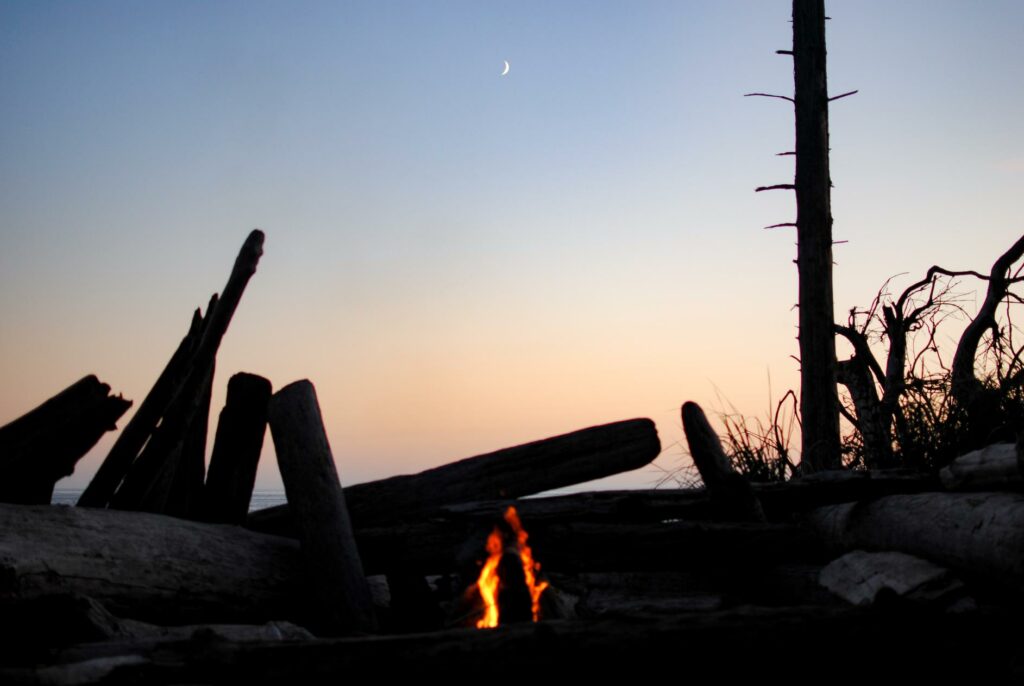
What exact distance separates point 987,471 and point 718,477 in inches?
64.7

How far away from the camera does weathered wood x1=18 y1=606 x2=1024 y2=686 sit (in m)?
3.00

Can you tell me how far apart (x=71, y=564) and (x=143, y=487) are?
1163 mm

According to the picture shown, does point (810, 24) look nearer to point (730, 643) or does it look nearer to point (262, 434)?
point (262, 434)

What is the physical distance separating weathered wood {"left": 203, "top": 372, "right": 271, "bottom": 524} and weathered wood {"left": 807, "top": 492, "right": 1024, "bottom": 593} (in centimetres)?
395

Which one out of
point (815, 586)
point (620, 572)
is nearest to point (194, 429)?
point (620, 572)

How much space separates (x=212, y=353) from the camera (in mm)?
6414

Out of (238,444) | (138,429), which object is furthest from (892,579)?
(138,429)

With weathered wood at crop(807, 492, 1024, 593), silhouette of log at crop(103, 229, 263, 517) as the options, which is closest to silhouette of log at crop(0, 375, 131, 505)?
silhouette of log at crop(103, 229, 263, 517)

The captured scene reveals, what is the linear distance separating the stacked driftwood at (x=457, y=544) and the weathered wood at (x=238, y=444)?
0.02m

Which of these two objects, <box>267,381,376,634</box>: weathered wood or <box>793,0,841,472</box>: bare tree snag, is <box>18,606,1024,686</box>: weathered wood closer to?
<box>267,381,376,634</box>: weathered wood

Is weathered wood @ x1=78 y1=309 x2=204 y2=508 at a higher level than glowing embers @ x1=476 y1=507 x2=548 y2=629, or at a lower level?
higher

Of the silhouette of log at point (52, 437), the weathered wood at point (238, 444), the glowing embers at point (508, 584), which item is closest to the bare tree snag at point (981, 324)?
the glowing embers at point (508, 584)

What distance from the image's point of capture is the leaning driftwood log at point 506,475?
5.84 m

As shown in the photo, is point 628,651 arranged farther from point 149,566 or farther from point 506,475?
point 149,566
